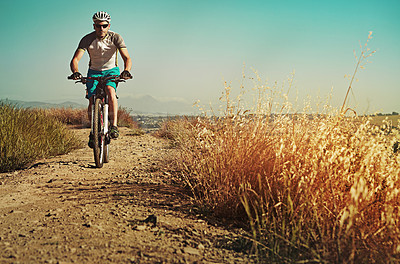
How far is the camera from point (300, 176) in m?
2.80

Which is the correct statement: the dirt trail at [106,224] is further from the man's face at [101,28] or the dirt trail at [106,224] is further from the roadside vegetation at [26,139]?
the man's face at [101,28]

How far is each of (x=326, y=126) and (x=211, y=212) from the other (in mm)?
1333

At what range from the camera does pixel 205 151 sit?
3.52 meters

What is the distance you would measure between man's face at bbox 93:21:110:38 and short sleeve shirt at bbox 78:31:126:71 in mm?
80

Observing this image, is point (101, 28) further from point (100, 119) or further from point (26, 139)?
point (26, 139)

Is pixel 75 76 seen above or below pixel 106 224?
above

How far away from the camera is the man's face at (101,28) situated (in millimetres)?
5030

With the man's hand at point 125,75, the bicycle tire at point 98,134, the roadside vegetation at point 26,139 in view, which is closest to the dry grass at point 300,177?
the bicycle tire at point 98,134

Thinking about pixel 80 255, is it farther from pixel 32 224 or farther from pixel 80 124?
pixel 80 124

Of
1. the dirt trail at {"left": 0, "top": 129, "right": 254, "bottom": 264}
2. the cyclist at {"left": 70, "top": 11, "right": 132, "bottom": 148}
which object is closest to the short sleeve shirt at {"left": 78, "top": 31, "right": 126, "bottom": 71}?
the cyclist at {"left": 70, "top": 11, "right": 132, "bottom": 148}

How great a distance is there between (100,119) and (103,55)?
105cm

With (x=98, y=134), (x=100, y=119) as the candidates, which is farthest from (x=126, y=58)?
(x=98, y=134)

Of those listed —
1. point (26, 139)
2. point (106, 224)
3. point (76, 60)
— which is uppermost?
point (76, 60)

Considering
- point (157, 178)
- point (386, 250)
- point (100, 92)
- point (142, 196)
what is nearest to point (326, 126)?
point (386, 250)
